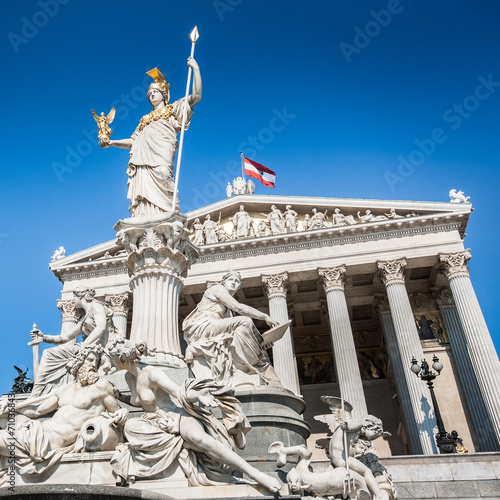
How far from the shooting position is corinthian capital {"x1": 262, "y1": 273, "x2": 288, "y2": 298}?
28156 millimetres

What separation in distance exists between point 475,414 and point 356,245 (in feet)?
35.9

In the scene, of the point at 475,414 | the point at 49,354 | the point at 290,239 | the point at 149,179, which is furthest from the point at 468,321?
the point at 49,354

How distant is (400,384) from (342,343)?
3853mm

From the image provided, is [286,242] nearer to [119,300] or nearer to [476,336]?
[119,300]

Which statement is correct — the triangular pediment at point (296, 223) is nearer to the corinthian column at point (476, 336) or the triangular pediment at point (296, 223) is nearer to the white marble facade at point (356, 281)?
the white marble facade at point (356, 281)

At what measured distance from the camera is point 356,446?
5918 millimetres

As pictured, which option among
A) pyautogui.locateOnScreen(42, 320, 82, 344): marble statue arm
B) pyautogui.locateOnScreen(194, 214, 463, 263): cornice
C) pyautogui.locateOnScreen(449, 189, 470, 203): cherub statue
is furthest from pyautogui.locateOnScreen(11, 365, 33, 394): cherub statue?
pyautogui.locateOnScreen(449, 189, 470, 203): cherub statue

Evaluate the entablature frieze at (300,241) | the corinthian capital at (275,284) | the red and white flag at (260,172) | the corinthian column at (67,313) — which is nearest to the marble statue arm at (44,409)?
the corinthian capital at (275,284)

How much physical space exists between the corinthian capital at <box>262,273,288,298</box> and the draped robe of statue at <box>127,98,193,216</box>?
19.2m

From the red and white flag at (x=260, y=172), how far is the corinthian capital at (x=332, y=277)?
7733 millimetres

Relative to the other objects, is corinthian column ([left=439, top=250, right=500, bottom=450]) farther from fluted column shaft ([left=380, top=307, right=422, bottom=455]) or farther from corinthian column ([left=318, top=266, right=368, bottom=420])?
corinthian column ([left=318, top=266, right=368, bottom=420])

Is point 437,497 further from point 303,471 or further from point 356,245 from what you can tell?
point 356,245

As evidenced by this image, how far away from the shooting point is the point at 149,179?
29.2 ft

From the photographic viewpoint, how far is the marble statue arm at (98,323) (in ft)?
23.2
